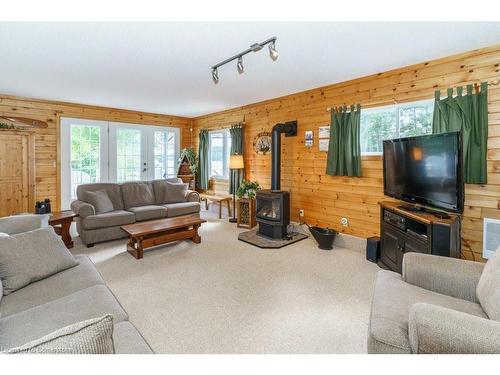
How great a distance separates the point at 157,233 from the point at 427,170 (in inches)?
130

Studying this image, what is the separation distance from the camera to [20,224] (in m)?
2.21

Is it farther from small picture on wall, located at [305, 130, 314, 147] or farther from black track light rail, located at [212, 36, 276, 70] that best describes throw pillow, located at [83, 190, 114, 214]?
small picture on wall, located at [305, 130, 314, 147]

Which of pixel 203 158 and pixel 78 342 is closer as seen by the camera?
pixel 78 342

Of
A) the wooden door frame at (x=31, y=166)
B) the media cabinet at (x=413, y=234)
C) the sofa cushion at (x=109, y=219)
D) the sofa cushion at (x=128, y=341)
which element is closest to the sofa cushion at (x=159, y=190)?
the sofa cushion at (x=109, y=219)

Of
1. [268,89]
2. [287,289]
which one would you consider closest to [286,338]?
[287,289]

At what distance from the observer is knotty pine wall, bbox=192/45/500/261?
2.68 m

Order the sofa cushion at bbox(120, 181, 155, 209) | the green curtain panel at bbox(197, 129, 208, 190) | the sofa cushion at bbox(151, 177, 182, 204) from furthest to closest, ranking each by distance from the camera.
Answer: the green curtain panel at bbox(197, 129, 208, 190)
the sofa cushion at bbox(151, 177, 182, 204)
the sofa cushion at bbox(120, 181, 155, 209)

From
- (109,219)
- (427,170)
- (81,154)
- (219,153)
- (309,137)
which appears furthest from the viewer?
(219,153)

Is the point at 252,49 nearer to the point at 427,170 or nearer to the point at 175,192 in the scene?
the point at 427,170

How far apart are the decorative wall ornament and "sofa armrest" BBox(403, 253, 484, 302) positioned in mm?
3665

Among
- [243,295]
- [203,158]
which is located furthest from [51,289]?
[203,158]

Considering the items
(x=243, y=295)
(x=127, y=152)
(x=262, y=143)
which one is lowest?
(x=243, y=295)

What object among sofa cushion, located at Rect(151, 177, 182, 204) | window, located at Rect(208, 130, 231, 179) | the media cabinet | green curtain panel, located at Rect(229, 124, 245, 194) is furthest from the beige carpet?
window, located at Rect(208, 130, 231, 179)

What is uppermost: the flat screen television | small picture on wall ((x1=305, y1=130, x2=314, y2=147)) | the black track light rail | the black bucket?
the black track light rail
